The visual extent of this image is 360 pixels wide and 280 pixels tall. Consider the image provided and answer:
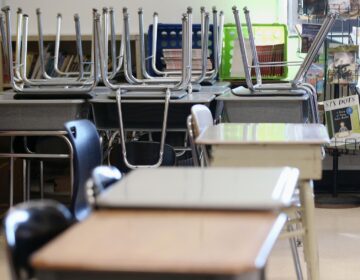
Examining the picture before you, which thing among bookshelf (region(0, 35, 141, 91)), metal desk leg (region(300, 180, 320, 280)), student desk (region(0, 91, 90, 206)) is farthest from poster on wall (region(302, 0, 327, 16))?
metal desk leg (region(300, 180, 320, 280))

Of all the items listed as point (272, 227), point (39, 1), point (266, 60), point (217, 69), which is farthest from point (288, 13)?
point (272, 227)

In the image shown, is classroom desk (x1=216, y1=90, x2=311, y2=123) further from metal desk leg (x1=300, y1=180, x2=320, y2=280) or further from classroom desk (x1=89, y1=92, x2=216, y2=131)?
metal desk leg (x1=300, y1=180, x2=320, y2=280)

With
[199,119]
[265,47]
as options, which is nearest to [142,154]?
[199,119]

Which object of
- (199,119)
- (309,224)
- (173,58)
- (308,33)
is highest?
(308,33)

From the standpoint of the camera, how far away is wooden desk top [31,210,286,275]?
112cm

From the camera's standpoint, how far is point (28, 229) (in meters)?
1.35

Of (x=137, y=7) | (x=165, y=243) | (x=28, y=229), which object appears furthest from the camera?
(x=137, y=7)

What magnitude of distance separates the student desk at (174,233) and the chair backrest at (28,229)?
0.07m

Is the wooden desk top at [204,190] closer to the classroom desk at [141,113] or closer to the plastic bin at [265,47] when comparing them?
the classroom desk at [141,113]

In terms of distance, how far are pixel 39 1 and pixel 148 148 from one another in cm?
219

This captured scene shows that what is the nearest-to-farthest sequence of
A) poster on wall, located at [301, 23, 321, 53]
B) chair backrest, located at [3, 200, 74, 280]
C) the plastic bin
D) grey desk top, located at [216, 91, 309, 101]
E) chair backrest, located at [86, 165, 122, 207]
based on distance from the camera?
chair backrest, located at [3, 200, 74, 280] → chair backrest, located at [86, 165, 122, 207] → grey desk top, located at [216, 91, 309, 101] → the plastic bin → poster on wall, located at [301, 23, 321, 53]

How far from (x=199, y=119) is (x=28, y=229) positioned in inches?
59.0

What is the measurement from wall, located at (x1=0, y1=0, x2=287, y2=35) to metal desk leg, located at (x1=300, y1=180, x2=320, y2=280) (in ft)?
9.17

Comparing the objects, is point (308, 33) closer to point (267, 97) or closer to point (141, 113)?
point (267, 97)
